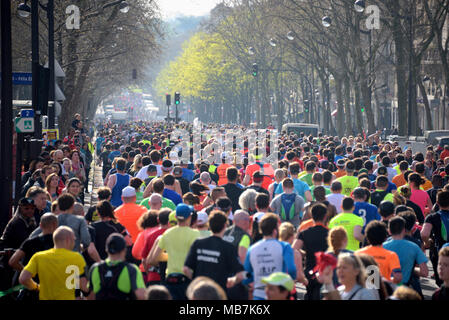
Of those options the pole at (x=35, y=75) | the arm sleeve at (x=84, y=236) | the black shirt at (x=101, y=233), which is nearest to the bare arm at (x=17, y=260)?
the arm sleeve at (x=84, y=236)

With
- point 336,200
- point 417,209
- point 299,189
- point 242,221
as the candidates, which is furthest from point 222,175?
point 242,221

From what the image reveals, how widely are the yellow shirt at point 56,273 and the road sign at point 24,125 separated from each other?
9.40 m

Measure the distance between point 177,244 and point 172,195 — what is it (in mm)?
3905

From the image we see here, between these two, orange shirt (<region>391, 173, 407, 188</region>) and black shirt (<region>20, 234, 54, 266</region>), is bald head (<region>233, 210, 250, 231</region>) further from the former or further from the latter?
orange shirt (<region>391, 173, 407, 188</region>)

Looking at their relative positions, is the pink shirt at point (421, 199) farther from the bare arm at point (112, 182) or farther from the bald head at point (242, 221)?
the bald head at point (242, 221)

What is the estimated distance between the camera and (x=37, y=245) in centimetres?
854

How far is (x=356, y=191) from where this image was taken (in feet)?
37.0

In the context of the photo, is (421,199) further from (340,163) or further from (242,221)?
(242,221)

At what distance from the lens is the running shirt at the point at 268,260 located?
7746mm

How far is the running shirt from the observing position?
7746 millimetres

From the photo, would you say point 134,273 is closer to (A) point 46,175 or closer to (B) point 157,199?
(B) point 157,199

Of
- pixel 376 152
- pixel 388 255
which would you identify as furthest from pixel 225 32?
pixel 388 255

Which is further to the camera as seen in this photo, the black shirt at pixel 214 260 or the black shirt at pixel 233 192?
the black shirt at pixel 233 192
